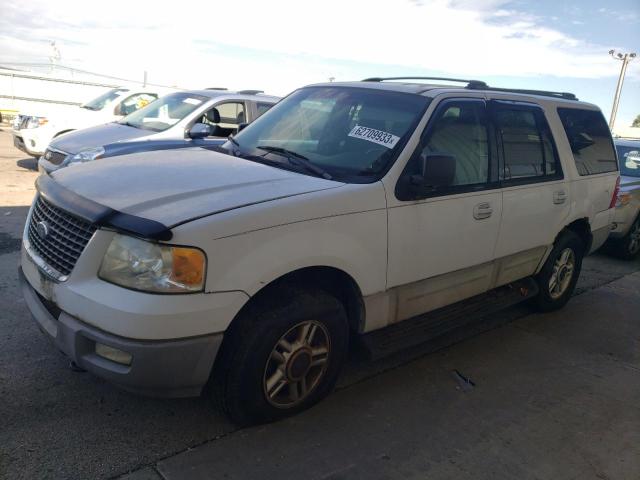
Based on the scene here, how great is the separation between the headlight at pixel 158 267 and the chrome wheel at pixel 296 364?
0.65 m

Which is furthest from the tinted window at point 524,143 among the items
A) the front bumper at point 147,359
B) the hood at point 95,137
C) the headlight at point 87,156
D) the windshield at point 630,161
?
the hood at point 95,137

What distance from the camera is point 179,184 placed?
296 centimetres

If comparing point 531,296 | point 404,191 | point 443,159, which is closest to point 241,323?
point 404,191

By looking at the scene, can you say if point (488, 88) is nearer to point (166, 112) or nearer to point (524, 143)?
point (524, 143)

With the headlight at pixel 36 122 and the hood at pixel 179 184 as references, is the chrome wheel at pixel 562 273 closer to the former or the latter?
the hood at pixel 179 184

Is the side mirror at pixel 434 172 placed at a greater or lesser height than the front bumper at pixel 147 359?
greater

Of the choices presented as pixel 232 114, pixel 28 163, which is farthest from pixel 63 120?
pixel 232 114

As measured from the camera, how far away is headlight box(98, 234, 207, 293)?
2463 millimetres

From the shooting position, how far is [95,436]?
2.80m

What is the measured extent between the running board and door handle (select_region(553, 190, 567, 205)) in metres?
0.74

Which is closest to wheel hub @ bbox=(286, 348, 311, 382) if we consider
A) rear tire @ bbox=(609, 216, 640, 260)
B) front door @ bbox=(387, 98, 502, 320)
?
front door @ bbox=(387, 98, 502, 320)

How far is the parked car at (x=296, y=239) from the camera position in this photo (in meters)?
2.50

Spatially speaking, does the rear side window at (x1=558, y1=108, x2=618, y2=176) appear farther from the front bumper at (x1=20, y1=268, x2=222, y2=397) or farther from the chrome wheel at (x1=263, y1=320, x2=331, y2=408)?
the front bumper at (x1=20, y1=268, x2=222, y2=397)

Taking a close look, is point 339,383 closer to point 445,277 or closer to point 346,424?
point 346,424
